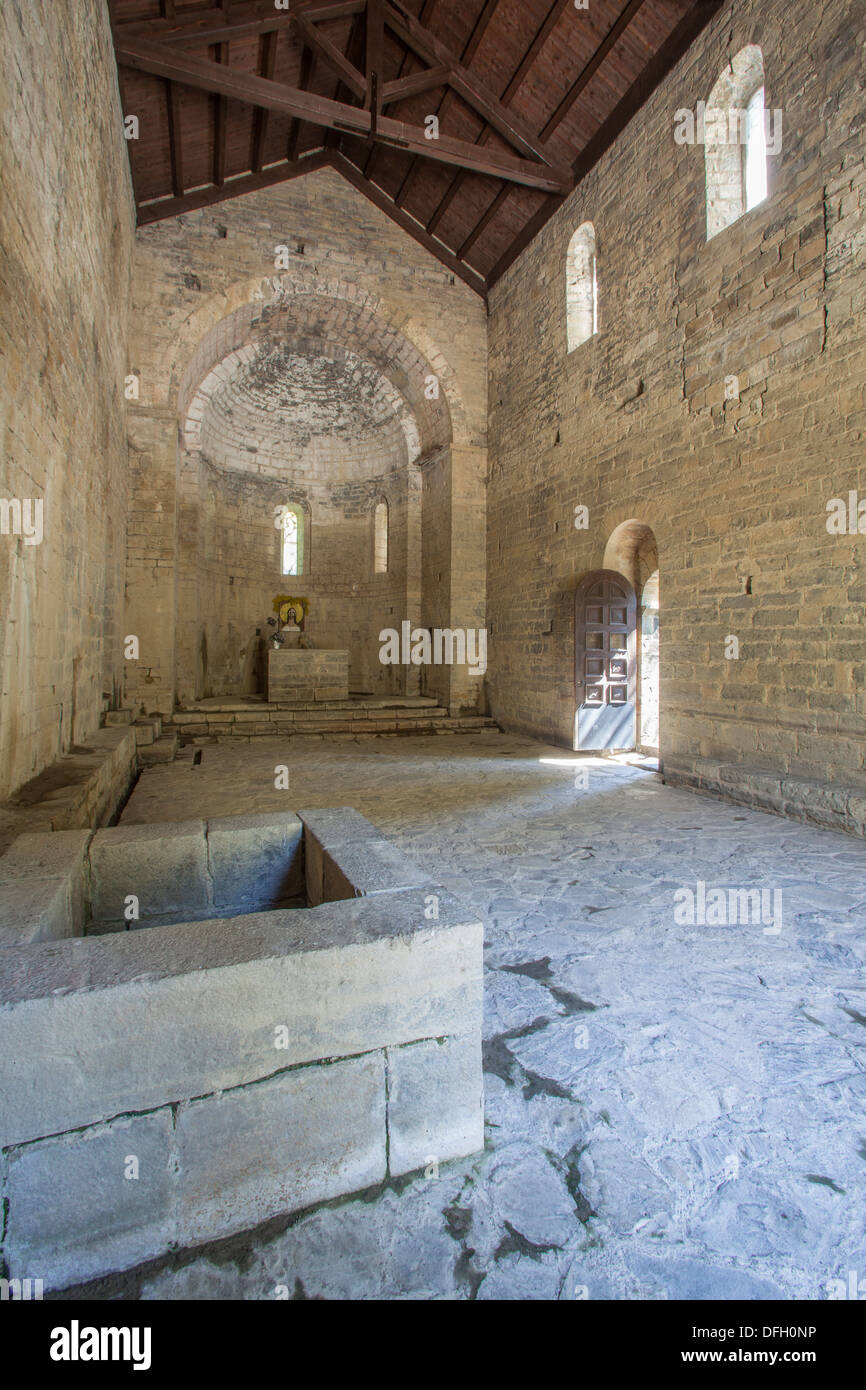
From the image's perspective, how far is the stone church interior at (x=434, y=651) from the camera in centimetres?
157

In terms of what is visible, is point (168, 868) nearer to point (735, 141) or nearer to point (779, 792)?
point (779, 792)

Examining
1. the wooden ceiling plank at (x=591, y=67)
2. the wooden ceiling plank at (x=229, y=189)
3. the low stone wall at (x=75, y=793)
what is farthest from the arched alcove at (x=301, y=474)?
the low stone wall at (x=75, y=793)

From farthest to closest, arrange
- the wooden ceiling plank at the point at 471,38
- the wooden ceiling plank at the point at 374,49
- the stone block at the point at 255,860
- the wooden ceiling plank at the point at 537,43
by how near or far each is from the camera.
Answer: the wooden ceiling plank at the point at 374,49
the wooden ceiling plank at the point at 471,38
the wooden ceiling plank at the point at 537,43
the stone block at the point at 255,860

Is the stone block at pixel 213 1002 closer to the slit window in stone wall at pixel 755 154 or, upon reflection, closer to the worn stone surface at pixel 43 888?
the worn stone surface at pixel 43 888

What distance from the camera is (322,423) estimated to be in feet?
49.7

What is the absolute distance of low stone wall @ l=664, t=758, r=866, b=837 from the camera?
16.7 feet

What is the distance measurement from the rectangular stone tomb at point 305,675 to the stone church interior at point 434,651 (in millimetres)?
83

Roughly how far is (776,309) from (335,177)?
9.31m

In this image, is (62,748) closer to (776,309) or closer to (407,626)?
(776,309)

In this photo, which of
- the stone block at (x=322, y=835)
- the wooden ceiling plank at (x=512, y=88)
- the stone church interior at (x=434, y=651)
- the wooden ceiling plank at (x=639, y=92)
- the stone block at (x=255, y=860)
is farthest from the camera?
the wooden ceiling plank at (x=512, y=88)

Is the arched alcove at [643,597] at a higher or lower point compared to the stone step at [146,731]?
higher

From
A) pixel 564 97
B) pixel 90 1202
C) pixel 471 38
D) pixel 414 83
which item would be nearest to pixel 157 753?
pixel 90 1202

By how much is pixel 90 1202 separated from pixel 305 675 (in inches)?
415
